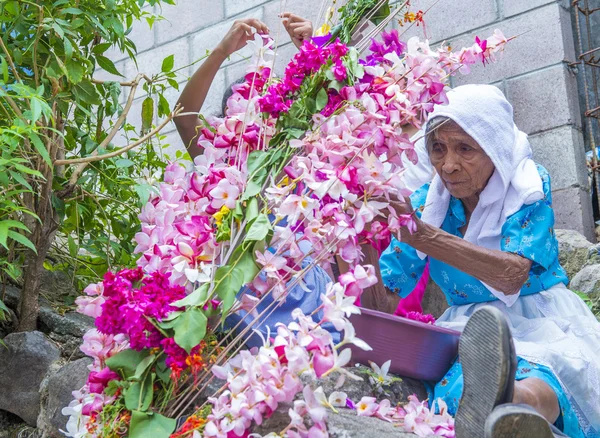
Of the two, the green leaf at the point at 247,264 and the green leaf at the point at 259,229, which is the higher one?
the green leaf at the point at 259,229

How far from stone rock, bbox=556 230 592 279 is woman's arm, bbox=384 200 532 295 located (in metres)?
0.77

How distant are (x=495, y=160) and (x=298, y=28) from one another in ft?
2.42

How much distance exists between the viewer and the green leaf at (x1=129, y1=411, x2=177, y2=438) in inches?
66.7

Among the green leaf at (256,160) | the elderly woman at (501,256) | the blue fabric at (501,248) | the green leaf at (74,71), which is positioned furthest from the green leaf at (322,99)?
the green leaf at (74,71)

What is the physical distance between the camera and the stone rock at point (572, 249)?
3.21 m

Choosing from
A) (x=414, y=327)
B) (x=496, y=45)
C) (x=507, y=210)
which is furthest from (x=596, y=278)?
(x=496, y=45)

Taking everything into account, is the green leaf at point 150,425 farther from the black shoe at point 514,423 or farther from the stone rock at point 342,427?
the black shoe at point 514,423

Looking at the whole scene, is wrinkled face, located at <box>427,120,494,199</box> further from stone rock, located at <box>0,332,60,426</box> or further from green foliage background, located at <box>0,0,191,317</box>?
stone rock, located at <box>0,332,60,426</box>

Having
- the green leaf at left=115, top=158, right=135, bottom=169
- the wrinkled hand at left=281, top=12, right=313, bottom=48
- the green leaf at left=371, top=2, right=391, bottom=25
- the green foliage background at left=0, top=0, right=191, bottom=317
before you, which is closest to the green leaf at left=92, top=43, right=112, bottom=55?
the green foliage background at left=0, top=0, right=191, bottom=317

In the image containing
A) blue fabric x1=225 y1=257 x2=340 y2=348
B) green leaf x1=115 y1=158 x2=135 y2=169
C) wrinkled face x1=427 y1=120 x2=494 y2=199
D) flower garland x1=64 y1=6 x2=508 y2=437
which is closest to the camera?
flower garland x1=64 y1=6 x2=508 y2=437

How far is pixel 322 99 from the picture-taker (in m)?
1.91

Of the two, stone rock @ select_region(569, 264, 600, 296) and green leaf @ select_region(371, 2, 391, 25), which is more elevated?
green leaf @ select_region(371, 2, 391, 25)

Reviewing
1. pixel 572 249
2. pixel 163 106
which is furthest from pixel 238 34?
pixel 572 249

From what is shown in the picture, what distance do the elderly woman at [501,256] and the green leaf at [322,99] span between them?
415 mm
